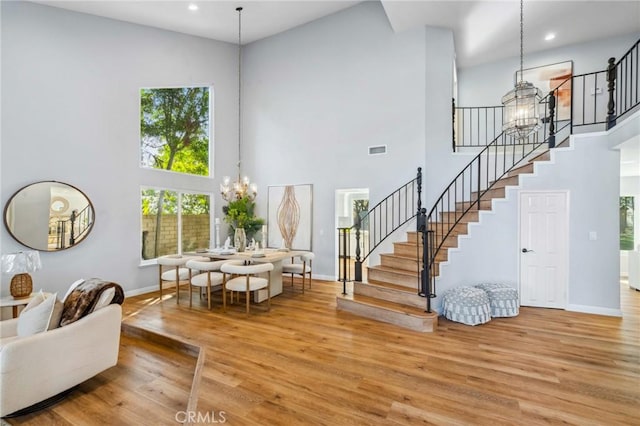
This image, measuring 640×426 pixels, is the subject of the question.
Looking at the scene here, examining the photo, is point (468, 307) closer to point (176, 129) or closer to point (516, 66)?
point (516, 66)

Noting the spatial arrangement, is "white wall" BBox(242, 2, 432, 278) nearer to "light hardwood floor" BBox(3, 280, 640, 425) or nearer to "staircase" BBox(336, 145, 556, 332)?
"staircase" BBox(336, 145, 556, 332)

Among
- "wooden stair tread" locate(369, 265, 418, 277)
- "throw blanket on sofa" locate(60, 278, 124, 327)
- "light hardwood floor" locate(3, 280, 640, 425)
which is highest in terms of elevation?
"throw blanket on sofa" locate(60, 278, 124, 327)

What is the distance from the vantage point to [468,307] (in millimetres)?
4164

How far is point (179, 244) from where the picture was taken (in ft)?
21.6

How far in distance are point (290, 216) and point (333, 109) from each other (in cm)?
270

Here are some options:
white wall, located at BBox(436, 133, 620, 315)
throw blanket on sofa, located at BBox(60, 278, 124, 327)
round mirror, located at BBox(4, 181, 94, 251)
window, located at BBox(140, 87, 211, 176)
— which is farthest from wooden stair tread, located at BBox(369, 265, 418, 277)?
round mirror, located at BBox(4, 181, 94, 251)

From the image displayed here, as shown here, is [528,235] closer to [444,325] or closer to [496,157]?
[496,157]

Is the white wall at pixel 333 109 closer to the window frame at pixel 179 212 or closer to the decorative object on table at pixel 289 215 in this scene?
the decorative object on table at pixel 289 215

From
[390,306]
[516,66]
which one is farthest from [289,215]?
[516,66]

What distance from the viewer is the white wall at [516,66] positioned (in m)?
6.31

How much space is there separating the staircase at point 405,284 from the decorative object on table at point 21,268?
4155 millimetres

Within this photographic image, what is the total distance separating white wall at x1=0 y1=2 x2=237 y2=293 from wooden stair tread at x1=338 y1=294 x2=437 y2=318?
161 inches

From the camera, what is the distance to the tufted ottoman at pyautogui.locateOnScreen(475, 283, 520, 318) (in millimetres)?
4449

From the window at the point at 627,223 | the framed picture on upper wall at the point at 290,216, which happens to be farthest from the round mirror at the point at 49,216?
the window at the point at 627,223
